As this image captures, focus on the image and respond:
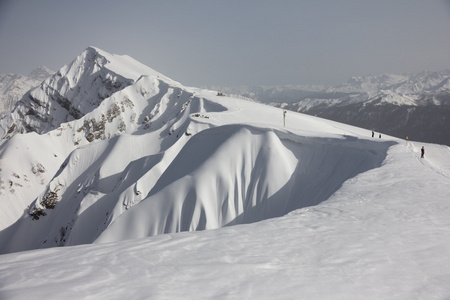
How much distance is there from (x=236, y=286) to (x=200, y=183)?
1791 centimetres

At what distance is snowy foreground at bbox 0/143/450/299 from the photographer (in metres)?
5.14

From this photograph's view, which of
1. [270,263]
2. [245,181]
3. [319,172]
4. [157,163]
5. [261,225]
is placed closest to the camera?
[270,263]

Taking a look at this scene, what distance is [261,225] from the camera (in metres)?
9.03

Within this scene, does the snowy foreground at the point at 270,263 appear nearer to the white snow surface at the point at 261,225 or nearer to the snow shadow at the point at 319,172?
the white snow surface at the point at 261,225

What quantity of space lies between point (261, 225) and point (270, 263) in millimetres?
2773

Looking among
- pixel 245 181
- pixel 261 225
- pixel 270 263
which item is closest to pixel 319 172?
pixel 245 181

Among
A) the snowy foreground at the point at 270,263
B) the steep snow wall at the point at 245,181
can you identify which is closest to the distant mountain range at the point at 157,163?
the steep snow wall at the point at 245,181

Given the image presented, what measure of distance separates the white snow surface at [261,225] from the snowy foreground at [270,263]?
0.03 m

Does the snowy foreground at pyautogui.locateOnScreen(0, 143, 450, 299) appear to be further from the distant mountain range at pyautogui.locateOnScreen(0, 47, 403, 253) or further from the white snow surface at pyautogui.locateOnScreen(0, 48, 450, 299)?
the distant mountain range at pyautogui.locateOnScreen(0, 47, 403, 253)

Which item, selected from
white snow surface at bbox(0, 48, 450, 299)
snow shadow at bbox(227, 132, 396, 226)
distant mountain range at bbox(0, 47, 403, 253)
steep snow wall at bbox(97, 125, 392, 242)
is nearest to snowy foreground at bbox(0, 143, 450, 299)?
white snow surface at bbox(0, 48, 450, 299)

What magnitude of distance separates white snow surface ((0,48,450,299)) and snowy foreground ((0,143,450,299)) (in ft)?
0.10

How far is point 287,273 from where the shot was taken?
230 inches

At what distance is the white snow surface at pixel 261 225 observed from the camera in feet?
17.6

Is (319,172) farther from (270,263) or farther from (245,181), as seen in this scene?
(270,263)
